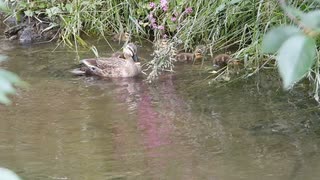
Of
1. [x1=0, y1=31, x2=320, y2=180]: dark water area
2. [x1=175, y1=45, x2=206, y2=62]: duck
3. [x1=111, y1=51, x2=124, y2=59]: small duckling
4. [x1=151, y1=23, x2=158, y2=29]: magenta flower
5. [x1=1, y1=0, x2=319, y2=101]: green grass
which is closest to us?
[x1=0, y1=31, x2=320, y2=180]: dark water area

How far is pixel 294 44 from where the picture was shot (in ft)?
1.94

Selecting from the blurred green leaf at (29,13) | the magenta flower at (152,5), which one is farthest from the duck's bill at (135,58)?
the blurred green leaf at (29,13)

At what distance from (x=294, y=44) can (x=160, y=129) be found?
3602 millimetres

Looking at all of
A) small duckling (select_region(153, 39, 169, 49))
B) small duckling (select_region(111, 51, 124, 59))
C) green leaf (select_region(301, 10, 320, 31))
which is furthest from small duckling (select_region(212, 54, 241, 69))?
green leaf (select_region(301, 10, 320, 31))

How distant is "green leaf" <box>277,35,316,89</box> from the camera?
58 cm

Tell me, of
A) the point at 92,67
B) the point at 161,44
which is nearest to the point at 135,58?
the point at 161,44

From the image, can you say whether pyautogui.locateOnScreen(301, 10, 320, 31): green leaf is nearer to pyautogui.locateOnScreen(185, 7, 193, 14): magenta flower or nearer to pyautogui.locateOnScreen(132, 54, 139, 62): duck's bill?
pyautogui.locateOnScreen(132, 54, 139, 62): duck's bill

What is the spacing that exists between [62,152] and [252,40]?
2.36 m

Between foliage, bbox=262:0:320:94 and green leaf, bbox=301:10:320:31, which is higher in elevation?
green leaf, bbox=301:10:320:31

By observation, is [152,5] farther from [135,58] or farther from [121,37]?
[135,58]

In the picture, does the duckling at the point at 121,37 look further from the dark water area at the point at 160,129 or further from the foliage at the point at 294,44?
the foliage at the point at 294,44

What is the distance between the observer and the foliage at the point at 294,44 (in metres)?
0.58

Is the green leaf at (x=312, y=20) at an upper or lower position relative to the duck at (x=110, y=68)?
upper

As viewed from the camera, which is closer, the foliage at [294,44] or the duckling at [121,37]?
the foliage at [294,44]
